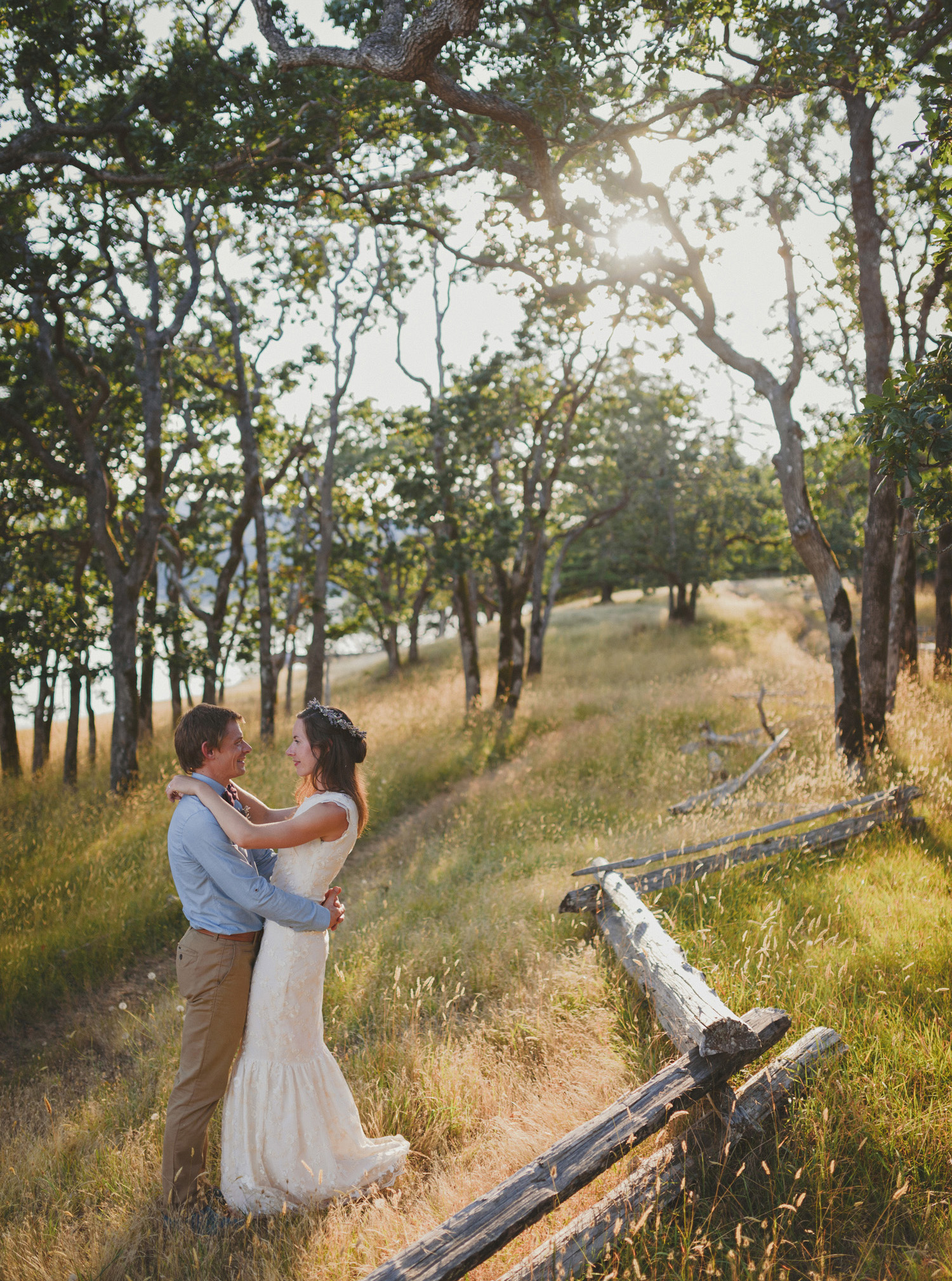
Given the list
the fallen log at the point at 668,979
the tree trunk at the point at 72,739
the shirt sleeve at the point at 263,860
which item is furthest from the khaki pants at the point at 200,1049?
the tree trunk at the point at 72,739

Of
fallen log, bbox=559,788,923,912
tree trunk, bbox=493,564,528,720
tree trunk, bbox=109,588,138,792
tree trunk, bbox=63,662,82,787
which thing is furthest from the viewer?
tree trunk, bbox=493,564,528,720

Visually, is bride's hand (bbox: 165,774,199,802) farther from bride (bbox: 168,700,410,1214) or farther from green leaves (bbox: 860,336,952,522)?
green leaves (bbox: 860,336,952,522)

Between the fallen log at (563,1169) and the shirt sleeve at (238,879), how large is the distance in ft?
4.70

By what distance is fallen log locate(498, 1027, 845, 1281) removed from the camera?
2.68 m

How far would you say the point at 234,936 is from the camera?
3.64 m

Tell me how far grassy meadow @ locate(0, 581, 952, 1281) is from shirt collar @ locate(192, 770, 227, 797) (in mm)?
2024

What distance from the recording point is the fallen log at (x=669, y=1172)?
268 cm

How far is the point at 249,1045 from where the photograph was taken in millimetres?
3656

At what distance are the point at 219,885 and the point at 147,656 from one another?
11.4 metres

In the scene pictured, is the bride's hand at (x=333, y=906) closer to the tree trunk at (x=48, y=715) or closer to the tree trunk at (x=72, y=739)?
the tree trunk at (x=72, y=739)

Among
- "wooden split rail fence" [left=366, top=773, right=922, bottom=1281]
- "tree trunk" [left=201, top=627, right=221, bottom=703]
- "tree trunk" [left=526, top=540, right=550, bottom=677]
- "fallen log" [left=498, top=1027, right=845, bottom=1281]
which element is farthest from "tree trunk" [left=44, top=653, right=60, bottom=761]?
"fallen log" [left=498, top=1027, right=845, bottom=1281]

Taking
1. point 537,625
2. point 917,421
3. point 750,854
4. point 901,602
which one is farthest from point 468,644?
point 917,421

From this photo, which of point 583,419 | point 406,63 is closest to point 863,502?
point 583,419

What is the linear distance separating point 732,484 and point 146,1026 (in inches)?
1065
